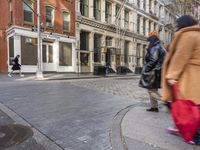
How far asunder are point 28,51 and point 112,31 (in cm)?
1411

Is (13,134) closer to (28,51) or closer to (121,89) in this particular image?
(121,89)

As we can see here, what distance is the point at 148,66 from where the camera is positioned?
5.45 metres

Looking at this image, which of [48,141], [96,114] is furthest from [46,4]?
[48,141]

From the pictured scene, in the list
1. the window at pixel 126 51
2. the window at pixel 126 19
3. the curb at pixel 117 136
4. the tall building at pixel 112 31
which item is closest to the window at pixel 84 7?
the tall building at pixel 112 31

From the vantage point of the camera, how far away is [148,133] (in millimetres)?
4094

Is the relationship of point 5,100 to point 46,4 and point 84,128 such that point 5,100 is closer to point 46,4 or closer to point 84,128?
point 84,128

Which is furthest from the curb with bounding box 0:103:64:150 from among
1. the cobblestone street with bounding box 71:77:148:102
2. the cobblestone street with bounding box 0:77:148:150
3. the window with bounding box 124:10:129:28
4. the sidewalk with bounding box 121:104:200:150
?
the window with bounding box 124:10:129:28

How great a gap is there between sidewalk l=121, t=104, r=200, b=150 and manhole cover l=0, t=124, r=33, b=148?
171 centimetres

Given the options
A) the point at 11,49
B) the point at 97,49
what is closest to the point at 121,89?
the point at 11,49

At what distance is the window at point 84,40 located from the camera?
2656 cm

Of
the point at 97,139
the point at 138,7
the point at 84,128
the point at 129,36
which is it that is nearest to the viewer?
the point at 97,139

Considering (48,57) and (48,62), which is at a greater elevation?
(48,57)

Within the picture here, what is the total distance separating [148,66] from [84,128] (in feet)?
6.89

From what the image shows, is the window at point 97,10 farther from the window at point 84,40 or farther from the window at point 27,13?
the window at point 27,13
